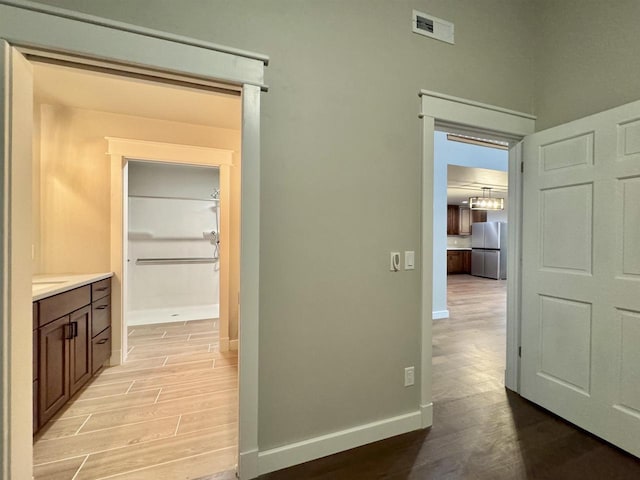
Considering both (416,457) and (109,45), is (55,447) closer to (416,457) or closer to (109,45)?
(416,457)

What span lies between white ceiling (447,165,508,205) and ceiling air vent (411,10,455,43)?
11.1 ft

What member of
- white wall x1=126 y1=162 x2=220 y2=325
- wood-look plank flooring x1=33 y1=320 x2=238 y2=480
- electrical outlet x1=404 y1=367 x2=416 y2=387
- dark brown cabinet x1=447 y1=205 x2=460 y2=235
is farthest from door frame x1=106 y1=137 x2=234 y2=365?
dark brown cabinet x1=447 y1=205 x2=460 y2=235

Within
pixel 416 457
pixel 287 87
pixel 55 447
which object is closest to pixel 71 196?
pixel 55 447

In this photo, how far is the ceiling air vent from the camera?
6.07 feet

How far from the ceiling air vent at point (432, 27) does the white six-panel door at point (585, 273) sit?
98cm

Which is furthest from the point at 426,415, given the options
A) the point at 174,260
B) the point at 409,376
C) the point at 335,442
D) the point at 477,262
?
the point at 477,262

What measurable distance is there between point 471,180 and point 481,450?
18.4 feet

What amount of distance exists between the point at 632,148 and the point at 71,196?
4.24 meters

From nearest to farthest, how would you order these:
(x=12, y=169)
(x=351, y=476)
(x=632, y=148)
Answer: (x=12, y=169) < (x=351, y=476) < (x=632, y=148)

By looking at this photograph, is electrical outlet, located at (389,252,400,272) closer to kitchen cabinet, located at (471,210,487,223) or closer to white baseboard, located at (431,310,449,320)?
white baseboard, located at (431,310,449,320)

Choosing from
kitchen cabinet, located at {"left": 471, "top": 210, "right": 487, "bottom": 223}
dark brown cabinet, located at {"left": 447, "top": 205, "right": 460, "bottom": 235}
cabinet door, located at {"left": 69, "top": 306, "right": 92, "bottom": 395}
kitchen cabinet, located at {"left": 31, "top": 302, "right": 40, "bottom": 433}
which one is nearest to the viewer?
kitchen cabinet, located at {"left": 31, "top": 302, "right": 40, "bottom": 433}

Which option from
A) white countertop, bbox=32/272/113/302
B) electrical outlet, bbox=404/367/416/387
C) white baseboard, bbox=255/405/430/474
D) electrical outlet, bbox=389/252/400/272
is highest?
electrical outlet, bbox=389/252/400/272

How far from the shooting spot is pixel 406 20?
1.83 metres

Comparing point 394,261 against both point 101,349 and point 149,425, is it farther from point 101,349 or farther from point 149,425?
point 101,349
